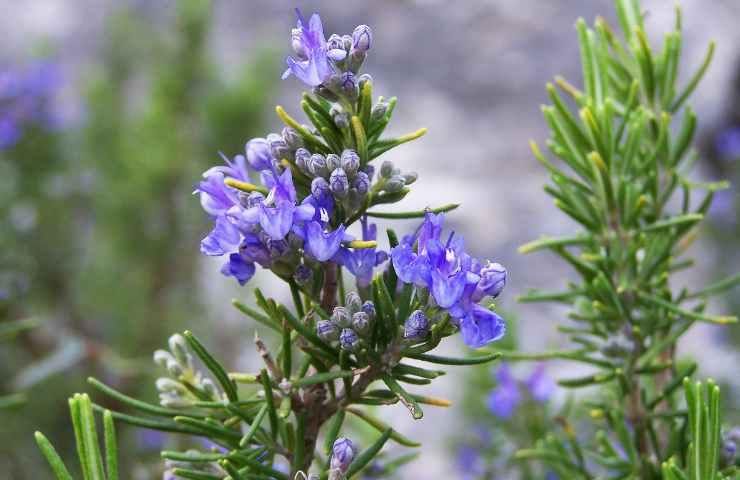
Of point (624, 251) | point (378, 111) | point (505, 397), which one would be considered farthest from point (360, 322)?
point (505, 397)

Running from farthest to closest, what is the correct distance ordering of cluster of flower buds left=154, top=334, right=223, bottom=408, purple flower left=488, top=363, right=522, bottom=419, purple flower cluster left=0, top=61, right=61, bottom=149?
purple flower cluster left=0, top=61, right=61, bottom=149
purple flower left=488, top=363, right=522, bottom=419
cluster of flower buds left=154, top=334, right=223, bottom=408

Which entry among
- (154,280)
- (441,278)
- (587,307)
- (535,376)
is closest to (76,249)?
(154,280)

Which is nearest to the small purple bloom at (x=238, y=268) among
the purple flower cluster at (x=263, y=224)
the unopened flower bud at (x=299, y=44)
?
the purple flower cluster at (x=263, y=224)

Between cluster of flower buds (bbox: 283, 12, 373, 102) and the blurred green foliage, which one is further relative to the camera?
the blurred green foliage

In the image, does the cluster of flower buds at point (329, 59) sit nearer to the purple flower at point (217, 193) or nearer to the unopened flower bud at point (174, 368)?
the purple flower at point (217, 193)

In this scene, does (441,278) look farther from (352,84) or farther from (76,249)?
(76,249)

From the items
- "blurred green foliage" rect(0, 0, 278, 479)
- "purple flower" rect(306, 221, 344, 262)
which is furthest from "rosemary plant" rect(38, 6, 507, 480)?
"blurred green foliage" rect(0, 0, 278, 479)

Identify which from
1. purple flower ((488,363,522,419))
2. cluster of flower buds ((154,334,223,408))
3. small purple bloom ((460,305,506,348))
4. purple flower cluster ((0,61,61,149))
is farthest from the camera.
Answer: purple flower cluster ((0,61,61,149))

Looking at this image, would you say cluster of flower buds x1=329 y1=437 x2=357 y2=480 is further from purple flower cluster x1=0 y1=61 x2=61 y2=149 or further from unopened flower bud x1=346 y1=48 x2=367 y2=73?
purple flower cluster x1=0 y1=61 x2=61 y2=149

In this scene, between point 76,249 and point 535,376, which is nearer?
point 535,376
